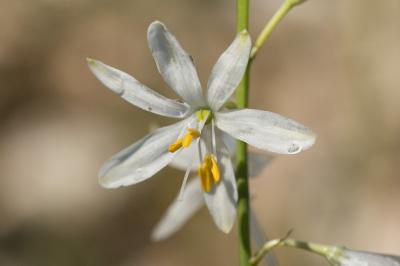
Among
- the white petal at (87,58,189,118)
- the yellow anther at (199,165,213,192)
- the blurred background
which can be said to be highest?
the white petal at (87,58,189,118)

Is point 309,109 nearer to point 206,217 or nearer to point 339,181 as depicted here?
point 339,181

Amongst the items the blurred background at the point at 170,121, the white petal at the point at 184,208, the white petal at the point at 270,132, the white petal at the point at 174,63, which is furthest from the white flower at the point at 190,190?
the blurred background at the point at 170,121

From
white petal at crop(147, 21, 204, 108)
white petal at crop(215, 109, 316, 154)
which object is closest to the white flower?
white petal at crop(147, 21, 204, 108)

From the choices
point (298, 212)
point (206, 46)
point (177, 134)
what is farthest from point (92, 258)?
point (177, 134)

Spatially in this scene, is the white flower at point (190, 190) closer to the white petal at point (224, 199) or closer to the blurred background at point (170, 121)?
the white petal at point (224, 199)

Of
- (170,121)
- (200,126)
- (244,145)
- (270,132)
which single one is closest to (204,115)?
(200,126)

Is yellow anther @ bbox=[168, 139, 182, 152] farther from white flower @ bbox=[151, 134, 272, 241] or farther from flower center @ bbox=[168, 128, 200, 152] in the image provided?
white flower @ bbox=[151, 134, 272, 241]

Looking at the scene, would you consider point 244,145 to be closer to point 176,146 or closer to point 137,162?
point 176,146
